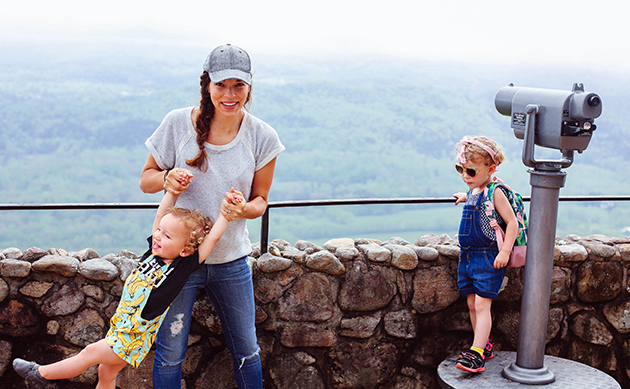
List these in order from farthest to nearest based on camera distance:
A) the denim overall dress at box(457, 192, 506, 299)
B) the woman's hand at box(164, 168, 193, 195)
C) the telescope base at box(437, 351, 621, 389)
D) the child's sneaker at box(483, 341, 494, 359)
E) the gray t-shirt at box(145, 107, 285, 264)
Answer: the child's sneaker at box(483, 341, 494, 359) → the denim overall dress at box(457, 192, 506, 299) → the telescope base at box(437, 351, 621, 389) → the gray t-shirt at box(145, 107, 285, 264) → the woman's hand at box(164, 168, 193, 195)

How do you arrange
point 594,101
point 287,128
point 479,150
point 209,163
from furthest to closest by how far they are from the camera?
point 287,128
point 479,150
point 594,101
point 209,163

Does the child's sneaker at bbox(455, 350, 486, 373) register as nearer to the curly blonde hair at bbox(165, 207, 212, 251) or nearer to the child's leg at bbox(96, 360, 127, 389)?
the curly blonde hair at bbox(165, 207, 212, 251)

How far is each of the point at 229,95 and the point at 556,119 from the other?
123 centimetres

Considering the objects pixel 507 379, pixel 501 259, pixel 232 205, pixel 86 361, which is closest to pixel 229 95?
pixel 232 205

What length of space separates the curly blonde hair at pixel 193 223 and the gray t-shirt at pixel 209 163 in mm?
67

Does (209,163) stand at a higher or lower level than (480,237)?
higher

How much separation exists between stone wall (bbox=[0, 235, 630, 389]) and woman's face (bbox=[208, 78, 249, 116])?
948mm

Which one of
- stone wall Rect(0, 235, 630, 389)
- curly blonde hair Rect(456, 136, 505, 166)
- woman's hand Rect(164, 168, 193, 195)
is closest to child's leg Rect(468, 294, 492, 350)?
stone wall Rect(0, 235, 630, 389)

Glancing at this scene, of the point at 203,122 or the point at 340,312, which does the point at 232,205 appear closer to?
the point at 203,122

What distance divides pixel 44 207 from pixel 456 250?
6.46 ft

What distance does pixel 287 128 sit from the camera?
20.8 m

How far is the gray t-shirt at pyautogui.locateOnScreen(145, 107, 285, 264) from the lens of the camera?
2059mm

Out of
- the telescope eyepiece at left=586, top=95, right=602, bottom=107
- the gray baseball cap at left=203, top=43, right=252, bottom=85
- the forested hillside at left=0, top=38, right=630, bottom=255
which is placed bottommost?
the forested hillside at left=0, top=38, right=630, bottom=255

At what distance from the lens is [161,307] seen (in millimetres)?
1983
